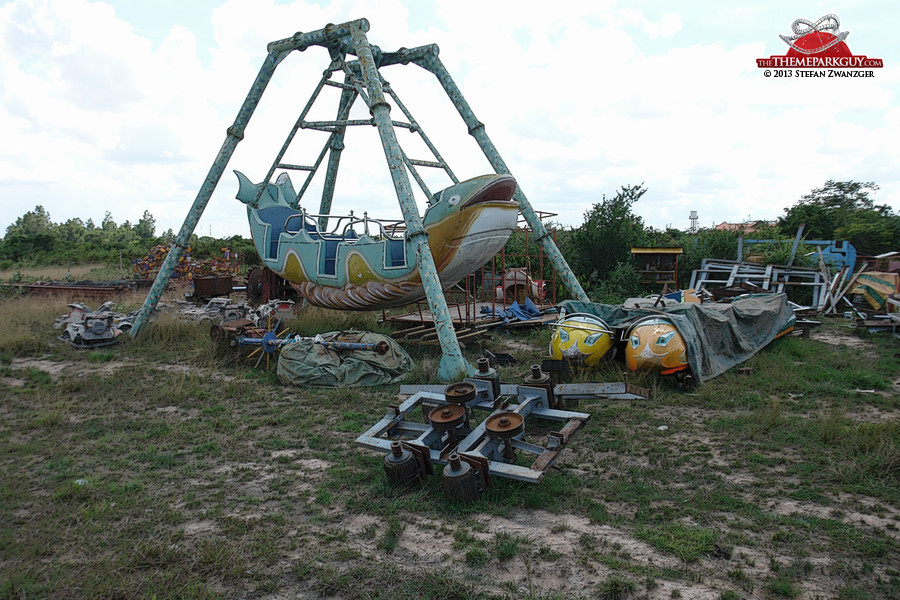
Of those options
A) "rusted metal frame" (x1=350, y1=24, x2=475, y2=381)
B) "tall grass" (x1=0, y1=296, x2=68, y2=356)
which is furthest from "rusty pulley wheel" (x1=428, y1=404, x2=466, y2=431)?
"tall grass" (x1=0, y1=296, x2=68, y2=356)

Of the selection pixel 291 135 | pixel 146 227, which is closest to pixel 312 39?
pixel 291 135

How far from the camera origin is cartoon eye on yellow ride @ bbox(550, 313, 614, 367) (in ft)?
23.9

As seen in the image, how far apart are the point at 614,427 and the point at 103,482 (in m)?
4.63

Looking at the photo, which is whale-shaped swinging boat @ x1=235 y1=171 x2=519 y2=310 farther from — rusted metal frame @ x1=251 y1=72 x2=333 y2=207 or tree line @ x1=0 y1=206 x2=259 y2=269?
tree line @ x1=0 y1=206 x2=259 y2=269

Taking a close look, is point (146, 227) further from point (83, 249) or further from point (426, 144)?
point (426, 144)

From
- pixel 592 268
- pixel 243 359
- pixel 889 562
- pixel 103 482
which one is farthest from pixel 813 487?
pixel 592 268

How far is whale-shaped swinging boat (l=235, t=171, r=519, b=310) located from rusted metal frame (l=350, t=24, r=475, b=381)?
0.37 m

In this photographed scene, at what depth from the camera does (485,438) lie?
4.53 meters

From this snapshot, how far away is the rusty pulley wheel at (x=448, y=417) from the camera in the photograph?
4.44 metres

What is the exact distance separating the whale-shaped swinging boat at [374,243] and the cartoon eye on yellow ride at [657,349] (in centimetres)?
293

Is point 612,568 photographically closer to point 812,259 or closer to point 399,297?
point 399,297

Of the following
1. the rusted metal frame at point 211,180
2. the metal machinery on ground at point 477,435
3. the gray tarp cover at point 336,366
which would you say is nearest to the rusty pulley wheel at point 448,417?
the metal machinery on ground at point 477,435

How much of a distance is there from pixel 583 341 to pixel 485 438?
10.5 feet

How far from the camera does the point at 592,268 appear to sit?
16562 millimetres
